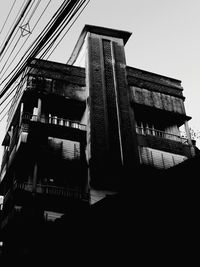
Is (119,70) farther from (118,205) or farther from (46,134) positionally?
(118,205)

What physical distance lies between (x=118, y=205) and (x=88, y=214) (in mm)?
804

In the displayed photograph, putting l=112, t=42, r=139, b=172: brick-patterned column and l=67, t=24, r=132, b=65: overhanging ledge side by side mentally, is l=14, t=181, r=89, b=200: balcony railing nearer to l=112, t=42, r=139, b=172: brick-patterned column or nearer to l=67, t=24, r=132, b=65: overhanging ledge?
l=112, t=42, r=139, b=172: brick-patterned column

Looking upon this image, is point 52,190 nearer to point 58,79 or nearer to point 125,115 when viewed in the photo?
point 125,115

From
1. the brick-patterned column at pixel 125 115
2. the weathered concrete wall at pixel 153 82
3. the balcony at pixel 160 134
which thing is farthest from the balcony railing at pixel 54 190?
the weathered concrete wall at pixel 153 82

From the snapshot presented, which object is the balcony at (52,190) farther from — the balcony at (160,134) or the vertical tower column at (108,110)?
the balcony at (160,134)

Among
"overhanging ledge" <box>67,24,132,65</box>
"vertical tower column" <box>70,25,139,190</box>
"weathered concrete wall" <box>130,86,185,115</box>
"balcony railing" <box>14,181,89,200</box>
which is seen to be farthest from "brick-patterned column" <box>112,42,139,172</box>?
"balcony railing" <box>14,181,89,200</box>

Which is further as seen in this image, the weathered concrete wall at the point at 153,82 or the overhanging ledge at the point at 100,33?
the overhanging ledge at the point at 100,33

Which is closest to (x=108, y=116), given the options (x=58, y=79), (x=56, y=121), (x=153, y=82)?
(x=56, y=121)

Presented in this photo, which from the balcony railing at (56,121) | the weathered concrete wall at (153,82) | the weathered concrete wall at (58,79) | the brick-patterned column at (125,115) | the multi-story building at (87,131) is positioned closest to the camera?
the multi-story building at (87,131)

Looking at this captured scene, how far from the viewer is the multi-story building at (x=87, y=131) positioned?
16.3 meters

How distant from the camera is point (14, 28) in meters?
7.09

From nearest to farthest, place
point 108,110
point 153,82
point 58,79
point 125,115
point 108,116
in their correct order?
point 108,116, point 108,110, point 125,115, point 58,79, point 153,82

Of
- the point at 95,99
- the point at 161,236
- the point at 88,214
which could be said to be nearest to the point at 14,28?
the point at 88,214

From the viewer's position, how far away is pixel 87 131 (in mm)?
18766
